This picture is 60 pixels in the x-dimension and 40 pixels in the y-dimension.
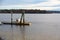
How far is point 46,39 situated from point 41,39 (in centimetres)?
29

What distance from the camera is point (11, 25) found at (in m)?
20.2

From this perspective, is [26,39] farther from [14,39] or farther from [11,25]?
[11,25]

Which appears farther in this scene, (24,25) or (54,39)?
(24,25)

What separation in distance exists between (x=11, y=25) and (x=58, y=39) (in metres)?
8.99

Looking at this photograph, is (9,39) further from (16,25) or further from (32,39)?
(16,25)

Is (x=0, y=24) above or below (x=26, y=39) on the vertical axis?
below

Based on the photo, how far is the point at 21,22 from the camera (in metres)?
20.7

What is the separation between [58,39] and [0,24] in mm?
9938

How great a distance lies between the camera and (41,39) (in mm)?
11773

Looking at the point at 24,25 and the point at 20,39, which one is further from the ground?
the point at 20,39

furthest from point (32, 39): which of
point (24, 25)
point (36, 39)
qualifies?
point (24, 25)

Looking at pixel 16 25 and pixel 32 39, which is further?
pixel 16 25

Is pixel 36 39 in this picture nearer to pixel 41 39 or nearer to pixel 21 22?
pixel 41 39

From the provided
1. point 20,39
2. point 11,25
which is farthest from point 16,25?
point 20,39
